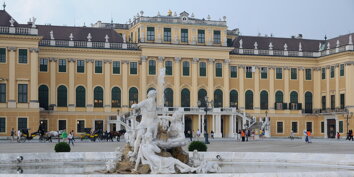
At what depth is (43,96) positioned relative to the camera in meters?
62.8

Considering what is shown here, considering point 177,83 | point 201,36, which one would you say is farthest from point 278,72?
point 177,83

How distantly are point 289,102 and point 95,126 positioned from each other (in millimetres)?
22387

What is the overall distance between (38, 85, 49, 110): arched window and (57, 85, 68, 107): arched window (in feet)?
4.50

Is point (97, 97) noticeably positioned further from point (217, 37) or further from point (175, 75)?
point (217, 37)

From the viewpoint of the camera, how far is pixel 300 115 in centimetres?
7212

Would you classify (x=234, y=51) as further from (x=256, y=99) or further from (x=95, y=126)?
(x=95, y=126)

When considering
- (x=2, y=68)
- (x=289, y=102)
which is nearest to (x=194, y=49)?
(x=289, y=102)

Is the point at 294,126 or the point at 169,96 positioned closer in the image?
the point at 169,96

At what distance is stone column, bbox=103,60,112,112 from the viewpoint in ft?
214

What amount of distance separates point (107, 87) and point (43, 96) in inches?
264

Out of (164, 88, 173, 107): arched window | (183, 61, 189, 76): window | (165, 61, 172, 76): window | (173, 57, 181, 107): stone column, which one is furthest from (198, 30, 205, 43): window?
(164, 88, 173, 107): arched window

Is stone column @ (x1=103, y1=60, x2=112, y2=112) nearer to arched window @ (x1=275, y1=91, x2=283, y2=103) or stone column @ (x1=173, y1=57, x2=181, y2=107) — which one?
stone column @ (x1=173, y1=57, x2=181, y2=107)

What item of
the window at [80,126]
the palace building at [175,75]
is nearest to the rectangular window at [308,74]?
the palace building at [175,75]

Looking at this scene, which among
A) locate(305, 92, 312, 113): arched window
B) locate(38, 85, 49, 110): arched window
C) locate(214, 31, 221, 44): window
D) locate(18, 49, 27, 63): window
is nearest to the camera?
locate(18, 49, 27, 63): window
